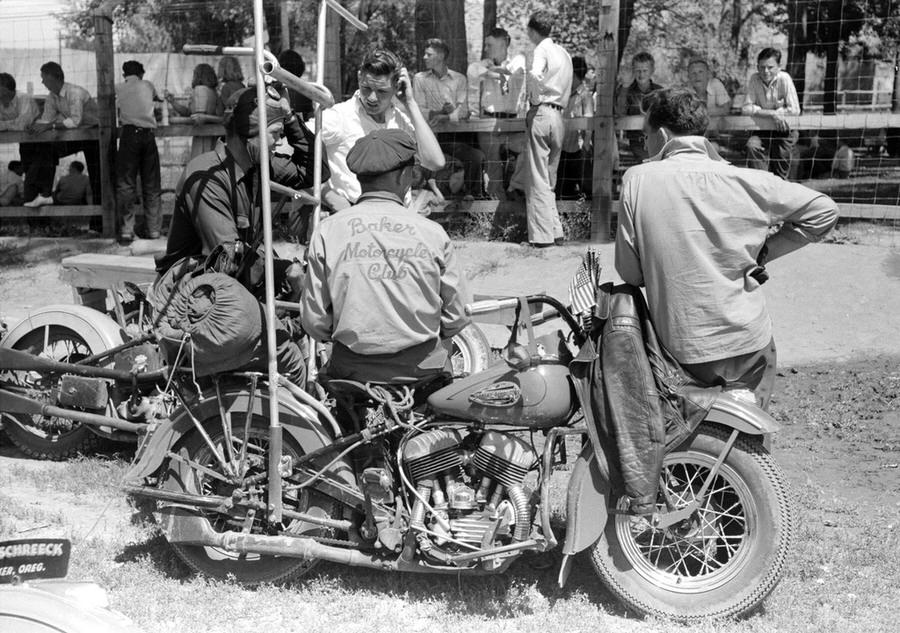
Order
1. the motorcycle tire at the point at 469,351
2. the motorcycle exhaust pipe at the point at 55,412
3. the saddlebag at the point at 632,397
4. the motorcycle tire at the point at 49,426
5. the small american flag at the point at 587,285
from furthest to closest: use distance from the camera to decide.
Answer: the motorcycle tire at the point at 469,351 → the motorcycle tire at the point at 49,426 → the motorcycle exhaust pipe at the point at 55,412 → the small american flag at the point at 587,285 → the saddlebag at the point at 632,397

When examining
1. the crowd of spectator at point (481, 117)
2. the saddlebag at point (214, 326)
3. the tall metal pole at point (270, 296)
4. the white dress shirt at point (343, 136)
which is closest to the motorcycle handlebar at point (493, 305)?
the tall metal pole at point (270, 296)

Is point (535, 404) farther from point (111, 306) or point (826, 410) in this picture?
point (111, 306)

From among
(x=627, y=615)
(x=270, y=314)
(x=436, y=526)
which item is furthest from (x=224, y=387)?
(x=627, y=615)

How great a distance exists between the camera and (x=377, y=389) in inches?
169

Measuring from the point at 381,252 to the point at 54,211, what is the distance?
9.60 m

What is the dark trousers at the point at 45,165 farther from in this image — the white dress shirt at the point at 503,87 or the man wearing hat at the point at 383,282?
the man wearing hat at the point at 383,282

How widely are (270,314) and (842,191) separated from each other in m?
10.8

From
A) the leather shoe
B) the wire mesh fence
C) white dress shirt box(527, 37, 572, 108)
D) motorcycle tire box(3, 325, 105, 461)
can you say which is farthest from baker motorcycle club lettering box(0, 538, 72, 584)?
the leather shoe

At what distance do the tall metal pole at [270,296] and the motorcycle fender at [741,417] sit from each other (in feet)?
5.69

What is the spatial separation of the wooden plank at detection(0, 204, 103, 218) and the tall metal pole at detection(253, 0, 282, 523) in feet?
28.9

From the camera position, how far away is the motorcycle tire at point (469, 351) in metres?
6.55

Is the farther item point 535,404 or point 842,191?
point 842,191

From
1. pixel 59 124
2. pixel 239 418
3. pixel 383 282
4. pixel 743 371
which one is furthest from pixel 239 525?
pixel 59 124

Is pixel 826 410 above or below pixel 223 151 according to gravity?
below
